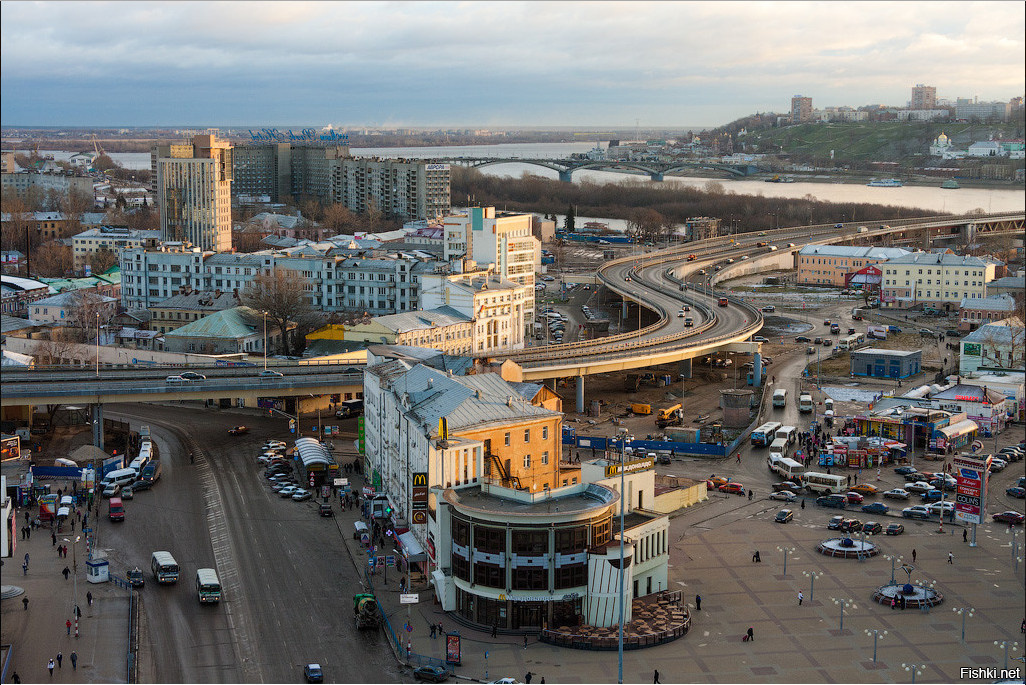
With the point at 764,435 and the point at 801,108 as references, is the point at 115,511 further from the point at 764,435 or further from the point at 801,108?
the point at 801,108

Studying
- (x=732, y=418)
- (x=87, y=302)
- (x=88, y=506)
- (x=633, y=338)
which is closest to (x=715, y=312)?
(x=633, y=338)

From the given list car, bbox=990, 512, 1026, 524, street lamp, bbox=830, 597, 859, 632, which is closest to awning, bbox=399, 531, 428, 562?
street lamp, bbox=830, 597, 859, 632

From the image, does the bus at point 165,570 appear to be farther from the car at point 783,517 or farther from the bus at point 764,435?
the bus at point 764,435

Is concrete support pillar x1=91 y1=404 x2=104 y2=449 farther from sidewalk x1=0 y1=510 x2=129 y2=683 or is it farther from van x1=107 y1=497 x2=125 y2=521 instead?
sidewalk x1=0 y1=510 x2=129 y2=683

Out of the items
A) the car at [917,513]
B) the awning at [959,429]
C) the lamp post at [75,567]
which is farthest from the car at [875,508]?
the lamp post at [75,567]

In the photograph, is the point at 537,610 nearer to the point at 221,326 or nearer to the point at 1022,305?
the point at 221,326
